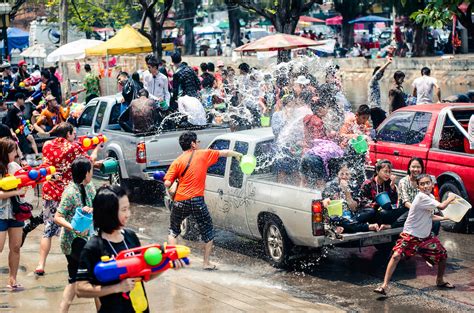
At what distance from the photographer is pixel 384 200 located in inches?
418

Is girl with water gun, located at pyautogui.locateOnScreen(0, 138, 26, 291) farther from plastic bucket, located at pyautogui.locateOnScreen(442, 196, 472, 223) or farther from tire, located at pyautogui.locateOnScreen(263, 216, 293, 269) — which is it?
plastic bucket, located at pyautogui.locateOnScreen(442, 196, 472, 223)

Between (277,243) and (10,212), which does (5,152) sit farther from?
(277,243)

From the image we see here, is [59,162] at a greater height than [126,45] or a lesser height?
lesser

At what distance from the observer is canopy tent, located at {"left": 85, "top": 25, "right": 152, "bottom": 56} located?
1050 inches

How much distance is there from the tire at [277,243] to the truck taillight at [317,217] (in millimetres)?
609

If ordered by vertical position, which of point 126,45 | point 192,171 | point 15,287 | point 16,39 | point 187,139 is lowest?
point 15,287

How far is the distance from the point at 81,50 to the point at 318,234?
21.2 metres

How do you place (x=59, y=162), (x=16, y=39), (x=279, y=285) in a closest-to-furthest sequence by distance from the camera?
1. (x=59, y=162)
2. (x=279, y=285)
3. (x=16, y=39)

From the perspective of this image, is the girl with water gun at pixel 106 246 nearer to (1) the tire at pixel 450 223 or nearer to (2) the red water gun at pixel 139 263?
(2) the red water gun at pixel 139 263

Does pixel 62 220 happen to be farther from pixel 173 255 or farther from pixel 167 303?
pixel 173 255

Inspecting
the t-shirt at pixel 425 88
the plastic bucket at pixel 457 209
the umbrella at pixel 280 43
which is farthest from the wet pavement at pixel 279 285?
the umbrella at pixel 280 43

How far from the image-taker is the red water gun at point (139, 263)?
501 centimetres

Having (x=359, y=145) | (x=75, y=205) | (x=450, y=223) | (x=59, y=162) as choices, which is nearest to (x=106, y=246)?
(x=75, y=205)

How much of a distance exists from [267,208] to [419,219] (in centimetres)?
206
